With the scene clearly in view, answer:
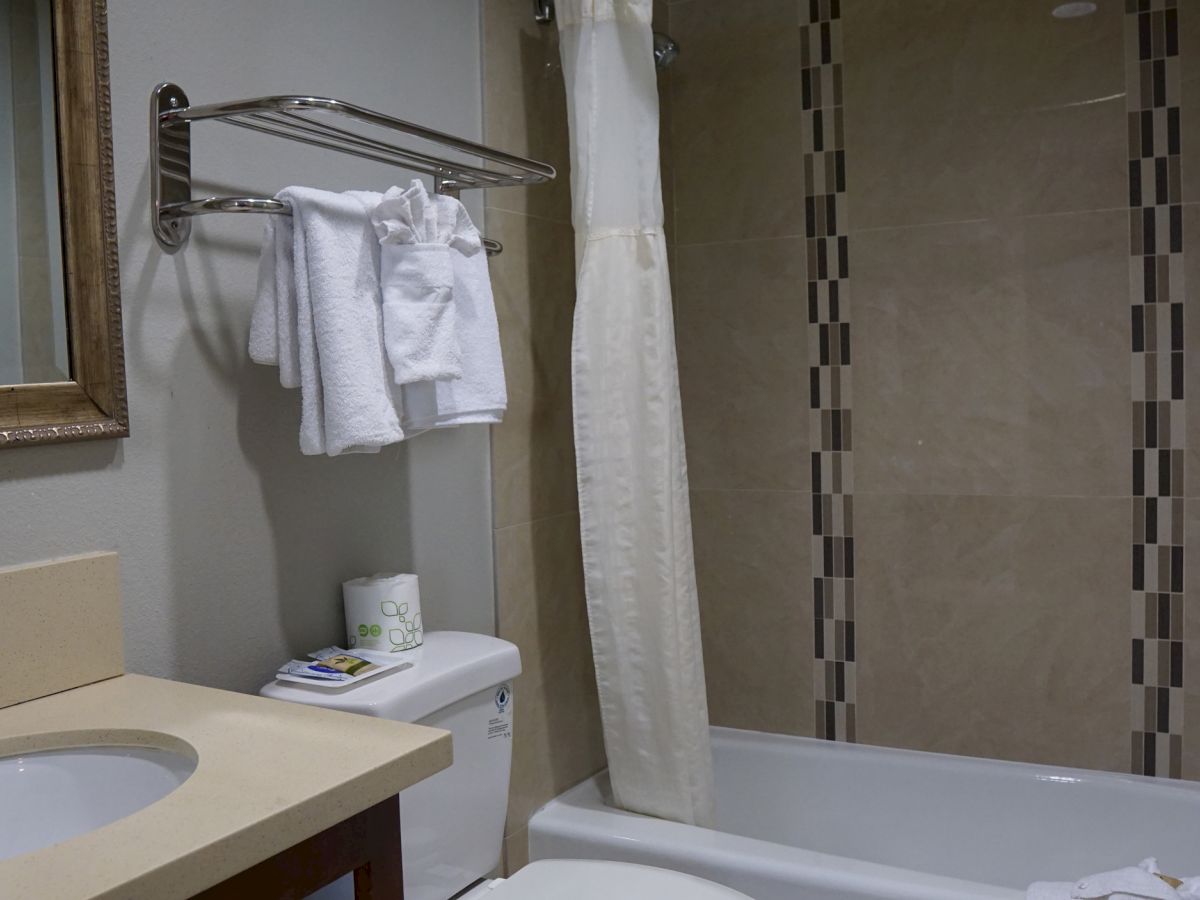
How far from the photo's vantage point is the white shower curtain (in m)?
2.00

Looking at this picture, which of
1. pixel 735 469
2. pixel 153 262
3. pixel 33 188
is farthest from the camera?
pixel 735 469

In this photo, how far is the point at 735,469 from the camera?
2598mm

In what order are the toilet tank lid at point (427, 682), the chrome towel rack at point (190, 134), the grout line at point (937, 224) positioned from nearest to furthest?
the chrome towel rack at point (190, 134)
the toilet tank lid at point (427, 682)
the grout line at point (937, 224)

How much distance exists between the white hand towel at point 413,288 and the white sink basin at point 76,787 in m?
0.57

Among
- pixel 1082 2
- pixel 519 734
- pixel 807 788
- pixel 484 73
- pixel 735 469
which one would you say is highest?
pixel 1082 2

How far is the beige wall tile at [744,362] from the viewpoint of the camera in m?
2.51

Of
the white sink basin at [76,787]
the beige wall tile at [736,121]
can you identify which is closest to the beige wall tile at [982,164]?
the beige wall tile at [736,121]

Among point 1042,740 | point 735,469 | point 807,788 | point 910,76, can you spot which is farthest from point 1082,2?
point 807,788

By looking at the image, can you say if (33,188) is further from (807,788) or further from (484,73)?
(807,788)

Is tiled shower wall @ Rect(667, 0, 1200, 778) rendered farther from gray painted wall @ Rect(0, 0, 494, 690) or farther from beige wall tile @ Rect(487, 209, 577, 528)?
gray painted wall @ Rect(0, 0, 494, 690)

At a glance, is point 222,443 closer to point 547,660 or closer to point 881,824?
point 547,660

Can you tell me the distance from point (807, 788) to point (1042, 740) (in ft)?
1.69

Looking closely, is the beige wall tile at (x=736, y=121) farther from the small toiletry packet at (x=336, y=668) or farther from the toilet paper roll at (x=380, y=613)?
the small toiletry packet at (x=336, y=668)

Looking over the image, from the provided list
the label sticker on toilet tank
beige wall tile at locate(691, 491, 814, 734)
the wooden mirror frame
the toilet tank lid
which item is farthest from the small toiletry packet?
beige wall tile at locate(691, 491, 814, 734)
